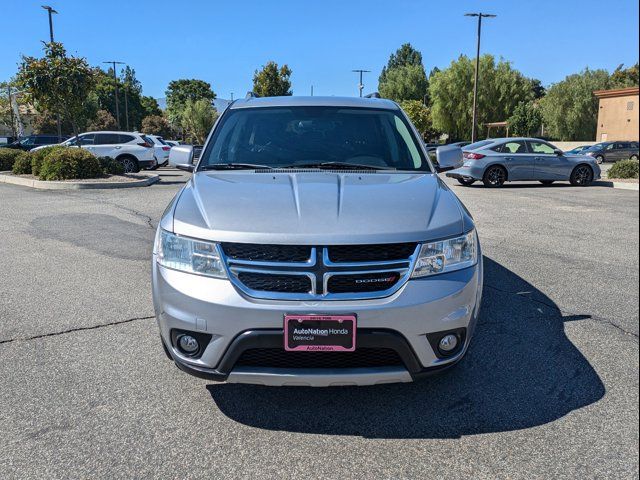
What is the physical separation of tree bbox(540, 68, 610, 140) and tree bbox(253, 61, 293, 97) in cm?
2745

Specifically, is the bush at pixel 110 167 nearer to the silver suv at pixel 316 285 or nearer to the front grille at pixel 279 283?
the silver suv at pixel 316 285

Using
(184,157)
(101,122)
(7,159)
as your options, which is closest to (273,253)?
(184,157)

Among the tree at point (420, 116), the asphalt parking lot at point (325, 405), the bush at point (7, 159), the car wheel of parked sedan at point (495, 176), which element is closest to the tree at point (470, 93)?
the tree at point (420, 116)

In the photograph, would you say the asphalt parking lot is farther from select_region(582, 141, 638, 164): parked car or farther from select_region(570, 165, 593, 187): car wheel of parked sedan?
select_region(582, 141, 638, 164): parked car

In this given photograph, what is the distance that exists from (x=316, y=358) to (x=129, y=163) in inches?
765

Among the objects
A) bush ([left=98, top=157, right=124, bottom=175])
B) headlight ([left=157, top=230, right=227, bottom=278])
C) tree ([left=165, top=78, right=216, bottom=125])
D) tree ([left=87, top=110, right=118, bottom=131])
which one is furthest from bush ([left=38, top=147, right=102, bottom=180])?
tree ([left=165, top=78, right=216, bottom=125])

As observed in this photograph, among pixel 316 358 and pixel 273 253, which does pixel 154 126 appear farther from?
pixel 316 358

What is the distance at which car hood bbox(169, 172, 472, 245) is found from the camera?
2.57 meters

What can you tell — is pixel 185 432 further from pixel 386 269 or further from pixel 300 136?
pixel 300 136

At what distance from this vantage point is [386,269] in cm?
254

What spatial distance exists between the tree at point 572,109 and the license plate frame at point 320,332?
58.4 metres

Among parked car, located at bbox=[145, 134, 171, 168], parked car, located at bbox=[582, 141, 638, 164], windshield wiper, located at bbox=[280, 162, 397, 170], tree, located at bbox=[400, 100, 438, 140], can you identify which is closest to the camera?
windshield wiper, located at bbox=[280, 162, 397, 170]

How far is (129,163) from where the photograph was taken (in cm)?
2019

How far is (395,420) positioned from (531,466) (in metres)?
0.68
